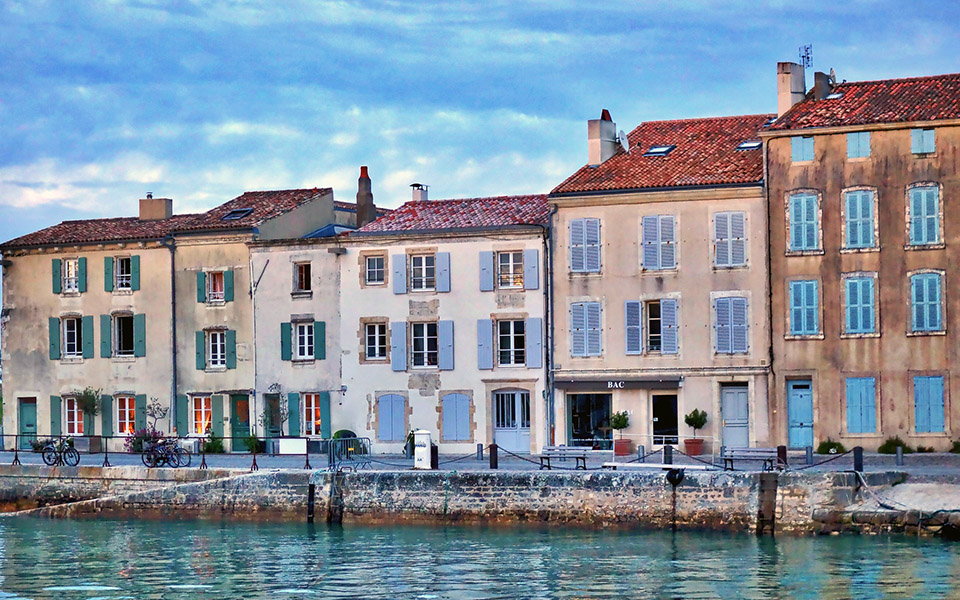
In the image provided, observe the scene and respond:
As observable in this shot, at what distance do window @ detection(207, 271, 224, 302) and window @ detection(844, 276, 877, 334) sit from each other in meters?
19.1

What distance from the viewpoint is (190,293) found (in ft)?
174

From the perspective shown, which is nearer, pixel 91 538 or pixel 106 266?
pixel 91 538

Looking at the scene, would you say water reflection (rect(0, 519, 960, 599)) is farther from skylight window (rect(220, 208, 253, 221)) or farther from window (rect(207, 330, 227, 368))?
skylight window (rect(220, 208, 253, 221))

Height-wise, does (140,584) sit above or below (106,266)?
below

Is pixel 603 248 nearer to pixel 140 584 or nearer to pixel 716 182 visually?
pixel 716 182

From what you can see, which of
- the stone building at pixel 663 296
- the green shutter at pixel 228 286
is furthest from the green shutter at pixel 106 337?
the stone building at pixel 663 296

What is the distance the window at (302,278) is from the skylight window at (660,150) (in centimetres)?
1063

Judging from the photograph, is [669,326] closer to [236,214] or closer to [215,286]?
[215,286]

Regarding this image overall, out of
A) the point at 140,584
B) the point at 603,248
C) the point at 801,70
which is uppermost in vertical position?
the point at 801,70

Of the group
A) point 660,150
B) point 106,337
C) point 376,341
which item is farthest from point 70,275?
point 660,150

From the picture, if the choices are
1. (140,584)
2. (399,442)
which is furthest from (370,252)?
(140,584)

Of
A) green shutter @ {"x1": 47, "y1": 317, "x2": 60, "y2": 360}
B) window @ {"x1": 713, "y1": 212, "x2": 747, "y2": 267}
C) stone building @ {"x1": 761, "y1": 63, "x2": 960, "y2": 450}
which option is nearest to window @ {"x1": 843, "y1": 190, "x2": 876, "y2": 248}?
stone building @ {"x1": 761, "y1": 63, "x2": 960, "y2": 450}

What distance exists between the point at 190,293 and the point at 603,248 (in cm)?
1362

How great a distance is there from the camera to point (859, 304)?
145ft
